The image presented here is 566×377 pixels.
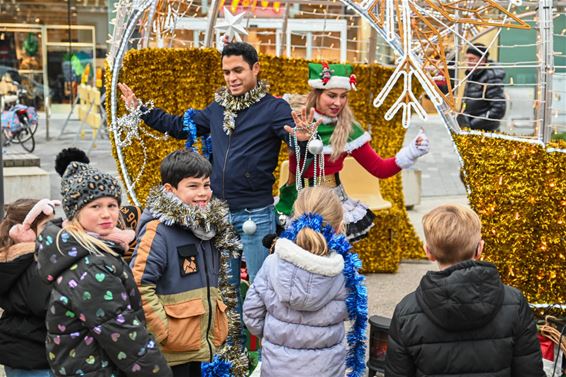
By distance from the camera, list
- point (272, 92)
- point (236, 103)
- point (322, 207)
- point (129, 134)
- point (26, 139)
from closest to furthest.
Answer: point (322, 207) < point (236, 103) < point (129, 134) < point (272, 92) < point (26, 139)

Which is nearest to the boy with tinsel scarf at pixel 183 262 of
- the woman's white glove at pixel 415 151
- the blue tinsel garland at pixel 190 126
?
the blue tinsel garland at pixel 190 126

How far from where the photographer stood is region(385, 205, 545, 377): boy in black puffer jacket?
277 cm

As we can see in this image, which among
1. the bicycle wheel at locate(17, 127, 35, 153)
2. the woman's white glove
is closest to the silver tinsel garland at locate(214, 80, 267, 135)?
the woman's white glove

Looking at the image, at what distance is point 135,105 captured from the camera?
5137 mm

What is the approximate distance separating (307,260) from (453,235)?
64 centimetres

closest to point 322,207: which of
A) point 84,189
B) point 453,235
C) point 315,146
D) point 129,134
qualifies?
point 453,235

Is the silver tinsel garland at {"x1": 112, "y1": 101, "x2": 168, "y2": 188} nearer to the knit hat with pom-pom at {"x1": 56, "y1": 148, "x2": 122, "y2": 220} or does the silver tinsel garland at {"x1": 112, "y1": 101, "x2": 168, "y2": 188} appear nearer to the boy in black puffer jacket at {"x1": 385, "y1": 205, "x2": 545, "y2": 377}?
the knit hat with pom-pom at {"x1": 56, "y1": 148, "x2": 122, "y2": 220}

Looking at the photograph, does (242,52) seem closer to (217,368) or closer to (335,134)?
(335,134)

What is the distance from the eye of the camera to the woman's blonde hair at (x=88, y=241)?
2783 mm

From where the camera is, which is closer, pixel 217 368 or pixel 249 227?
pixel 217 368

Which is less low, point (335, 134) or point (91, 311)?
point (335, 134)

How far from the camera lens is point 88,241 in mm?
2803

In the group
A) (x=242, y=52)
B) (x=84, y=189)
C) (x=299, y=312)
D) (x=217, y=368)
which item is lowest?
(x=217, y=368)

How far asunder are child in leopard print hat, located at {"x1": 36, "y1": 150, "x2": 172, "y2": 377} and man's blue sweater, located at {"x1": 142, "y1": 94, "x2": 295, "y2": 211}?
1.69 m
